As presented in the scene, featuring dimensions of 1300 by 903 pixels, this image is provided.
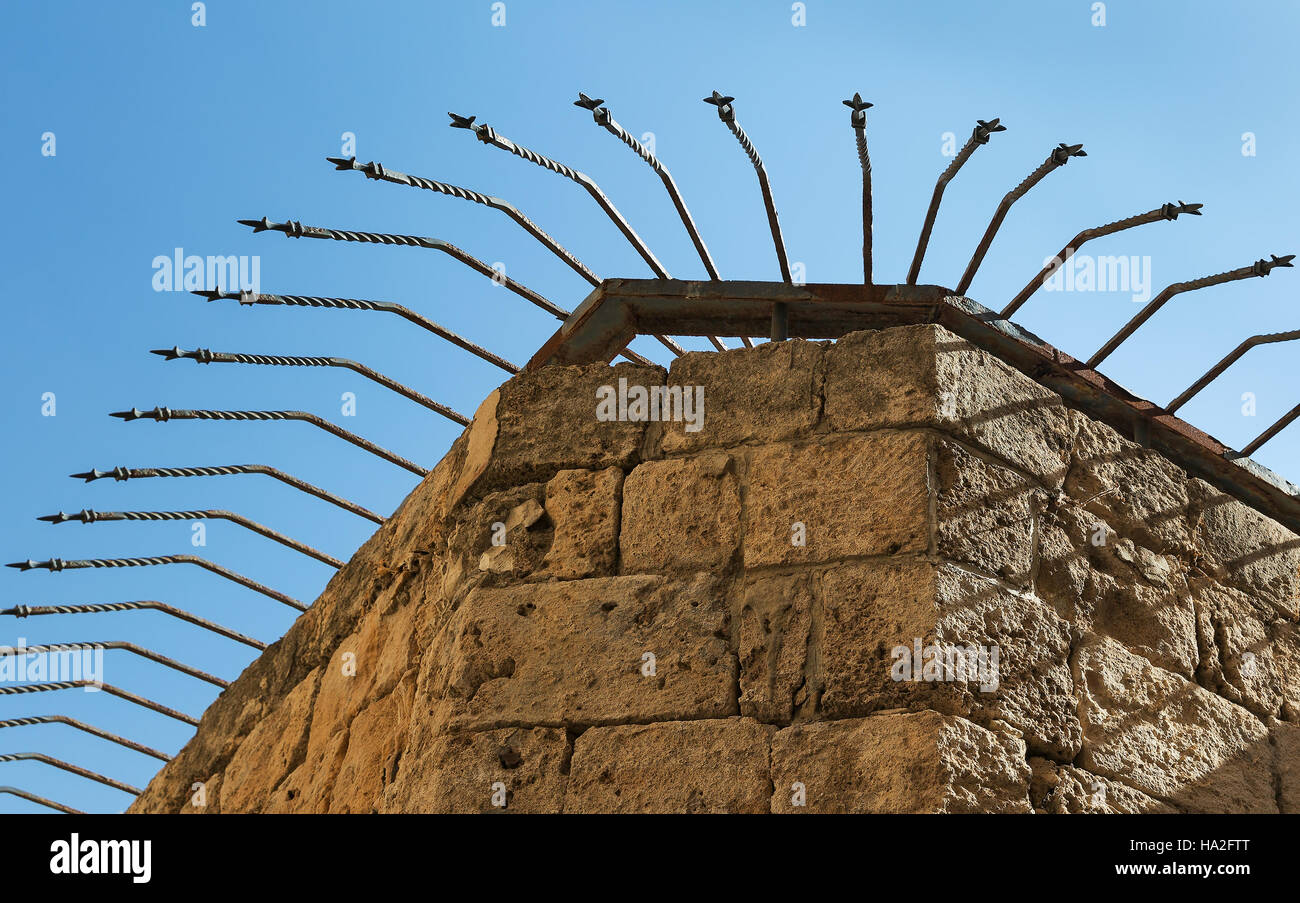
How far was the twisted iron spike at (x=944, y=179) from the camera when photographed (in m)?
3.54

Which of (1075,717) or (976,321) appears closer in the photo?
(1075,717)

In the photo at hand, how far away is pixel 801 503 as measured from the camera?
3387 millimetres

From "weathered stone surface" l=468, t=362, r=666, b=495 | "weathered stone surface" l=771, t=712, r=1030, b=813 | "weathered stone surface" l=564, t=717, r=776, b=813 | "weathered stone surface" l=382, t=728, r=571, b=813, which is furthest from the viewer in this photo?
"weathered stone surface" l=468, t=362, r=666, b=495

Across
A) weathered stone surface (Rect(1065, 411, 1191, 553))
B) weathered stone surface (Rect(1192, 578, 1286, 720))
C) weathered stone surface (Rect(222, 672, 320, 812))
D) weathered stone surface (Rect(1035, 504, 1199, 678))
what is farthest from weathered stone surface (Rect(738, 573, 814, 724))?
weathered stone surface (Rect(222, 672, 320, 812))

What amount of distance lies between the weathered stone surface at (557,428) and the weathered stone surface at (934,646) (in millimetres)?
739

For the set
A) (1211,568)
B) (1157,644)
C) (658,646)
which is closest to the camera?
(658,646)

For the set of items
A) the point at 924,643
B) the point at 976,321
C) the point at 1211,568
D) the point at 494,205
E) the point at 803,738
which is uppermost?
the point at 494,205

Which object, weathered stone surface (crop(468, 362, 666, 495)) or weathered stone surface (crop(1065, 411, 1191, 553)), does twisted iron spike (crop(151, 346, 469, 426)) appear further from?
weathered stone surface (crop(1065, 411, 1191, 553))

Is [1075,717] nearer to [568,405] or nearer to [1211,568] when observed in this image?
[1211,568]

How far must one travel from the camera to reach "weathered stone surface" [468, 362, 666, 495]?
12.1 ft

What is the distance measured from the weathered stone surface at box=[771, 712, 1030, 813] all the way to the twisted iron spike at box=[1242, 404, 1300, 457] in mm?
1476

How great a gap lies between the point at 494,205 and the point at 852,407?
1108 millimetres
